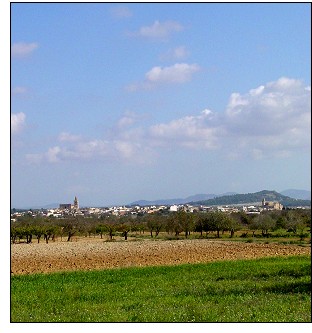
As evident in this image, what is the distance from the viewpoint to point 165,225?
36.9m

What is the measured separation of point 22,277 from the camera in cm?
1127

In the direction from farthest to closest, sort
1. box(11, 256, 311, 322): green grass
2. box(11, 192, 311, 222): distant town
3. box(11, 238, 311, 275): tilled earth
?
1. box(11, 238, 311, 275): tilled earth
2. box(11, 192, 311, 222): distant town
3. box(11, 256, 311, 322): green grass

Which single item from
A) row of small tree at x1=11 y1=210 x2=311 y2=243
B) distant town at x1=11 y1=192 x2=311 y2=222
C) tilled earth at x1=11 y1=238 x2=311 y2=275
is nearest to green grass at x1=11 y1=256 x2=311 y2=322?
distant town at x1=11 y1=192 x2=311 y2=222

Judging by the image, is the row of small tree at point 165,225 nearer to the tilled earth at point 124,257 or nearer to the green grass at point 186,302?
the tilled earth at point 124,257

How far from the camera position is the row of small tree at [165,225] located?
28219 millimetres

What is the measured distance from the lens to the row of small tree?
1111 inches

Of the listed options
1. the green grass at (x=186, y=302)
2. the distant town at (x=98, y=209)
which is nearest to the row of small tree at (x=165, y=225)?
the distant town at (x=98, y=209)

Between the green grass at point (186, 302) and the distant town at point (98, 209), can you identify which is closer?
the green grass at point (186, 302)

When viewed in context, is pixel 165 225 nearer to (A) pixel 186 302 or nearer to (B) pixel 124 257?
(B) pixel 124 257

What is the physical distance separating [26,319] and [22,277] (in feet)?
24.3

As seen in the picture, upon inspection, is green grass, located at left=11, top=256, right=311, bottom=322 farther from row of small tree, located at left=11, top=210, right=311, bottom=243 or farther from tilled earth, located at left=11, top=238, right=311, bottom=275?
row of small tree, located at left=11, top=210, right=311, bottom=243

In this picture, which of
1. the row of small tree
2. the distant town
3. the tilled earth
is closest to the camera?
the distant town
